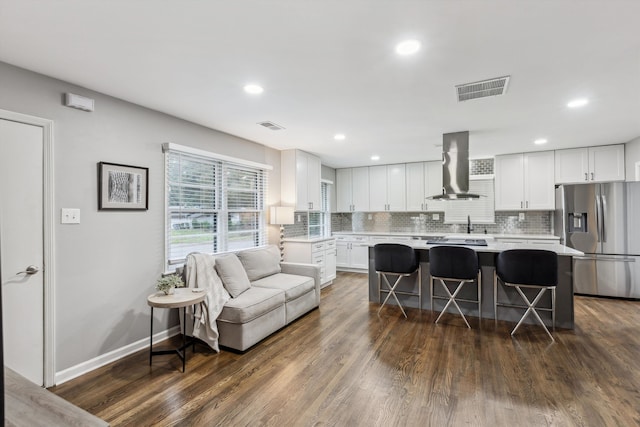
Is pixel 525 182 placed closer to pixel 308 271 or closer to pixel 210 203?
pixel 308 271

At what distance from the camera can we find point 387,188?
23.1 feet

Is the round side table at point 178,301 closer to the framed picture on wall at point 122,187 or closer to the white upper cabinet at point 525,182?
the framed picture on wall at point 122,187

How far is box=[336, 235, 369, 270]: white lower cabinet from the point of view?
693 cm

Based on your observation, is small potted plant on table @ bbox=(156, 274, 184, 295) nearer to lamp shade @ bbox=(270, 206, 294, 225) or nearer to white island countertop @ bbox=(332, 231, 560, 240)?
lamp shade @ bbox=(270, 206, 294, 225)

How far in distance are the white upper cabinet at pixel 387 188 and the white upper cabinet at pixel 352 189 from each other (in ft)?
0.46

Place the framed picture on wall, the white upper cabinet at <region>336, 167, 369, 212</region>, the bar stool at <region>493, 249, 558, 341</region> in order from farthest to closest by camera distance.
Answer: the white upper cabinet at <region>336, 167, 369, 212</region> → the bar stool at <region>493, 249, 558, 341</region> → the framed picture on wall

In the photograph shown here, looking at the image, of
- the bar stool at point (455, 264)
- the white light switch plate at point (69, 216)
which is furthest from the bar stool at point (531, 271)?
the white light switch plate at point (69, 216)

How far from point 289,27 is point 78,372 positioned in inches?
126

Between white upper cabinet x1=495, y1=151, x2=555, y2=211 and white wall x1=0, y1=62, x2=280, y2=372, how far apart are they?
18.1 feet

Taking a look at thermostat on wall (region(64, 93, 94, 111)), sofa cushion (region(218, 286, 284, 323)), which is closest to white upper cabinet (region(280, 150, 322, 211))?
sofa cushion (region(218, 286, 284, 323))

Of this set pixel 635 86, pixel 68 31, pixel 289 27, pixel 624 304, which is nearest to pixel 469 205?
pixel 624 304

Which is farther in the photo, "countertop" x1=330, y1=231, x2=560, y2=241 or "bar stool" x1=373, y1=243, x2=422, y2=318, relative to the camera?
"countertop" x1=330, y1=231, x2=560, y2=241

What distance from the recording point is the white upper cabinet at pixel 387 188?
6.90 m

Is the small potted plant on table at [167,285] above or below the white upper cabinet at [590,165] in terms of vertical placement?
below
